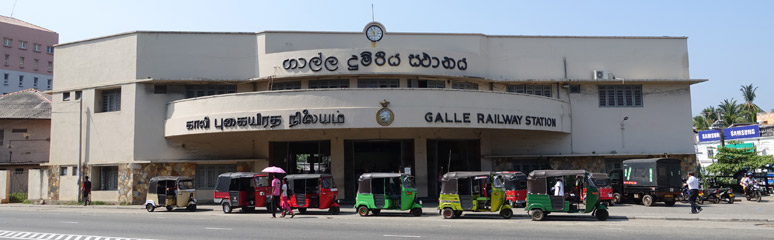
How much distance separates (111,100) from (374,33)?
46.1 feet

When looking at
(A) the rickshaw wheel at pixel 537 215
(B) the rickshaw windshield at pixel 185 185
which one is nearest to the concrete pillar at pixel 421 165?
(B) the rickshaw windshield at pixel 185 185

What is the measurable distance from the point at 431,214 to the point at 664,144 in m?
15.9

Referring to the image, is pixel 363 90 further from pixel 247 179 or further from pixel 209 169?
pixel 209 169

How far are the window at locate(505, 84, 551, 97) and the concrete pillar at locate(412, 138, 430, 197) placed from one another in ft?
18.0

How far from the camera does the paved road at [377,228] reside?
581 inches

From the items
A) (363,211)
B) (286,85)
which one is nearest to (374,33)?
(286,85)

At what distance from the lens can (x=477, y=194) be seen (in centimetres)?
1997

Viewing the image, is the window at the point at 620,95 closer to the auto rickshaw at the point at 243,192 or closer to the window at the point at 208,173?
the auto rickshaw at the point at 243,192

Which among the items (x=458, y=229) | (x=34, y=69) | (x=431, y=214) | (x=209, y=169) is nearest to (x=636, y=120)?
(x=431, y=214)

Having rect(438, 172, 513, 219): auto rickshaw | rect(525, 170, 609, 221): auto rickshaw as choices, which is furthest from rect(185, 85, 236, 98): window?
rect(525, 170, 609, 221): auto rickshaw

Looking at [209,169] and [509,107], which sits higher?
[509,107]

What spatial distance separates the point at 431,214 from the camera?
73.1ft

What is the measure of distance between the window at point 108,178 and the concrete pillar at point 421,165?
15.2 meters

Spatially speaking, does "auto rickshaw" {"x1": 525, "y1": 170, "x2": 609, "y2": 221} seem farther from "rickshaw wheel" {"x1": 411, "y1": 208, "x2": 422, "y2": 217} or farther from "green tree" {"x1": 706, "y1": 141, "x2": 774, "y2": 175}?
"green tree" {"x1": 706, "y1": 141, "x2": 774, "y2": 175}
